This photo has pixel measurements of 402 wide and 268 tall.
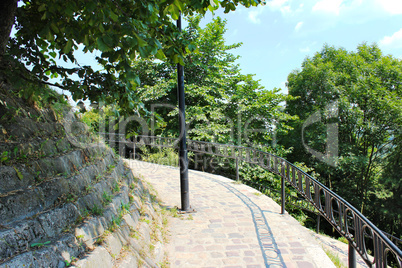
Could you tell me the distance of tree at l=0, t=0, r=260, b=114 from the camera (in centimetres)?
219

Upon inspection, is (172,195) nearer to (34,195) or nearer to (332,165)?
(34,195)

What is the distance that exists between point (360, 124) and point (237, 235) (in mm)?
15374

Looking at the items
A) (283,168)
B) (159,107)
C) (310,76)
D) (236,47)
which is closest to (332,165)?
(310,76)

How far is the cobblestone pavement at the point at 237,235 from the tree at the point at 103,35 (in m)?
2.64

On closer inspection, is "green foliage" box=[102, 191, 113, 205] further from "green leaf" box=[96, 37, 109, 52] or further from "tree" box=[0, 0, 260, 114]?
"green leaf" box=[96, 37, 109, 52]

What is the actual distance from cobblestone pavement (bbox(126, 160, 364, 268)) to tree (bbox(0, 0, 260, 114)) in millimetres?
2636

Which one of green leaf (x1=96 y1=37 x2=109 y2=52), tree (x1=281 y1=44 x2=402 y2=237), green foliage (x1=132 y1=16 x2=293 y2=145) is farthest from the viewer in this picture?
tree (x1=281 y1=44 x2=402 y2=237)

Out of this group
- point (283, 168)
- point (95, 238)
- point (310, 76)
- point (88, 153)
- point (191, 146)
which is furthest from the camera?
point (310, 76)

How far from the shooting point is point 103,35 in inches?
80.9

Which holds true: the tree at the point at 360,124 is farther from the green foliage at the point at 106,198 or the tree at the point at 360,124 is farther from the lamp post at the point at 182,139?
the green foliage at the point at 106,198

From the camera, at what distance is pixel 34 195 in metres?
2.66

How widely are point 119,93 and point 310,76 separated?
18.1 meters

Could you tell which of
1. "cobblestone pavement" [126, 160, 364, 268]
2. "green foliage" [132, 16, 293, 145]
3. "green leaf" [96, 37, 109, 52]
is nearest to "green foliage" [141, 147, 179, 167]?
"green foliage" [132, 16, 293, 145]

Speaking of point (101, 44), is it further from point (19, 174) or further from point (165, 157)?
point (165, 157)
